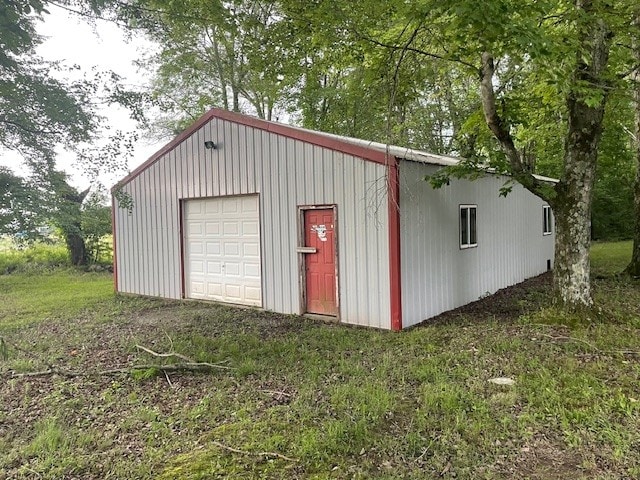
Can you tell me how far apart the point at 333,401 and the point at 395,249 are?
287 centimetres

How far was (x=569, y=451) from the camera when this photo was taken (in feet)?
9.99

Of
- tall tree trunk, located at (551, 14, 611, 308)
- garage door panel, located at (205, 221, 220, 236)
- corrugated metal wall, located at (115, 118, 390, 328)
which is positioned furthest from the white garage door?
tall tree trunk, located at (551, 14, 611, 308)

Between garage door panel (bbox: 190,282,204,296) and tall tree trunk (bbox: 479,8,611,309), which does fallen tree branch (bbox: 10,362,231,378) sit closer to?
garage door panel (bbox: 190,282,204,296)

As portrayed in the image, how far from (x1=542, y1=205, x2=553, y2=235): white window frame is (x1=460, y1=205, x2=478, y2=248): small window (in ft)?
17.4

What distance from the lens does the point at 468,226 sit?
27.1 feet

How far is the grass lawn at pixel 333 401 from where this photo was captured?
118 inches

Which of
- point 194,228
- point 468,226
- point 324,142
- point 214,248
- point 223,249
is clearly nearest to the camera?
point 324,142

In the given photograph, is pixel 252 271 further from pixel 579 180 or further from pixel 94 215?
pixel 579 180

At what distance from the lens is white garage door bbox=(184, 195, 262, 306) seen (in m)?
8.28

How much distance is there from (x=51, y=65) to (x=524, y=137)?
12.1 meters

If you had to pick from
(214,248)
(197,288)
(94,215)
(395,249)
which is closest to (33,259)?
(197,288)

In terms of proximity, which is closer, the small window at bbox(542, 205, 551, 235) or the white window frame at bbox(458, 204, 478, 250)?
the white window frame at bbox(458, 204, 478, 250)

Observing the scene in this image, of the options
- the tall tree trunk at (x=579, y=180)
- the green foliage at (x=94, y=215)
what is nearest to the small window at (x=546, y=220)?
the tall tree trunk at (x=579, y=180)

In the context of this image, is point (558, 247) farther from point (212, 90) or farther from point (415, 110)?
point (212, 90)
